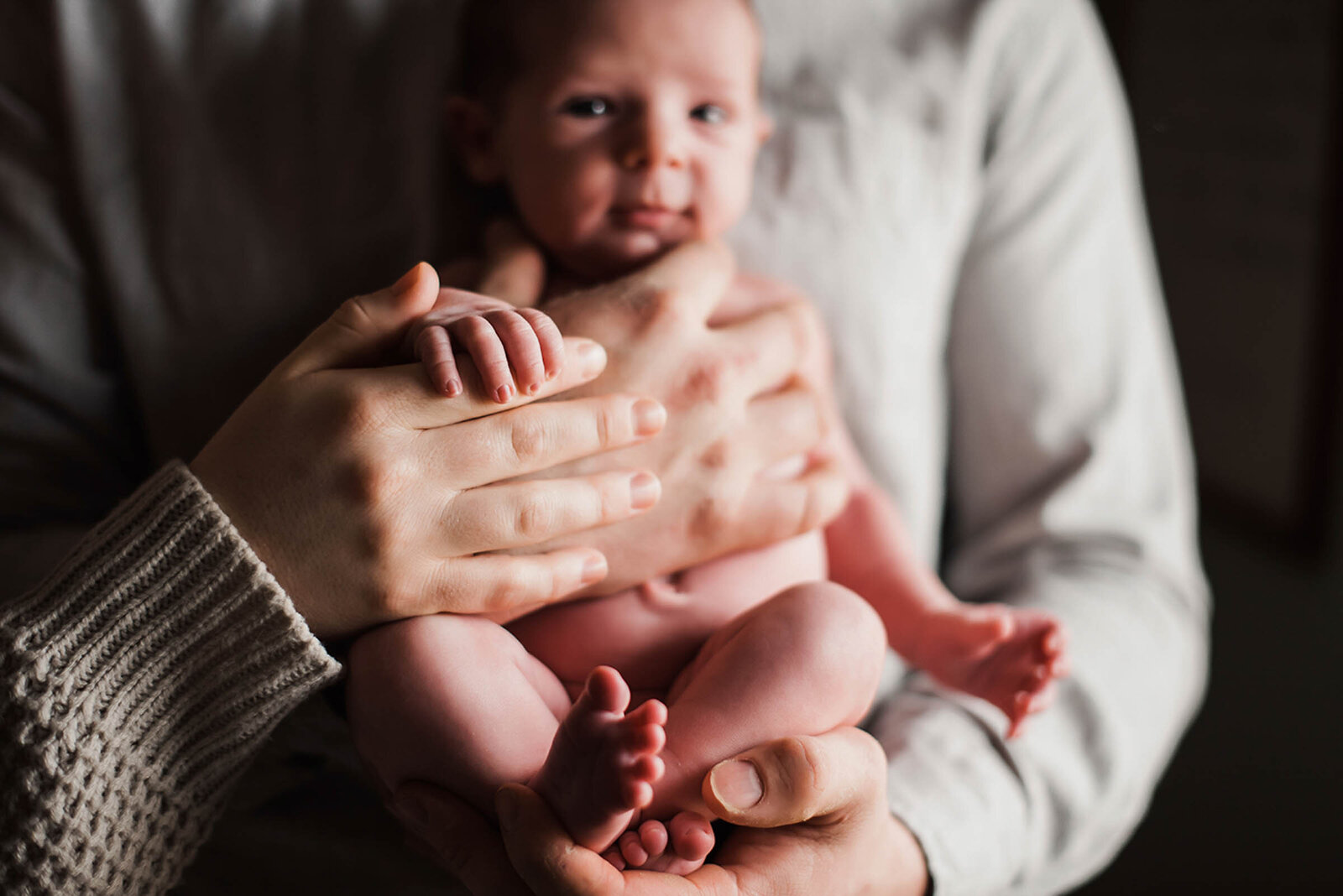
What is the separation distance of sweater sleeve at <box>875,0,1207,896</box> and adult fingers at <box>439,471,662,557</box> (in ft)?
1.01

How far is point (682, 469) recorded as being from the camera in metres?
0.64

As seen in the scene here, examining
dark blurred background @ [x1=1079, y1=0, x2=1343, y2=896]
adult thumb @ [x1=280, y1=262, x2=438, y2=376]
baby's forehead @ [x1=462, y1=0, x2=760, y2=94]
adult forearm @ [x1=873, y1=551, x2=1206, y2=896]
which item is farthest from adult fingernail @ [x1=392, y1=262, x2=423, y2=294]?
dark blurred background @ [x1=1079, y1=0, x2=1343, y2=896]

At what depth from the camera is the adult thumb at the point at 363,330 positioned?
562 mm

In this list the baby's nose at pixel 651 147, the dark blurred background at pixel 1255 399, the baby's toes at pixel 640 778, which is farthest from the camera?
the dark blurred background at pixel 1255 399

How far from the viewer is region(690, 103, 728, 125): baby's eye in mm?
706

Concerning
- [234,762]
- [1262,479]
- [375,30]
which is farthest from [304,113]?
[1262,479]

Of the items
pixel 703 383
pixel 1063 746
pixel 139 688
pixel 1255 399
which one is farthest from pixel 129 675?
pixel 1255 399

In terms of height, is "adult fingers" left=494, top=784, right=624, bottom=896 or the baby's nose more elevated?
the baby's nose

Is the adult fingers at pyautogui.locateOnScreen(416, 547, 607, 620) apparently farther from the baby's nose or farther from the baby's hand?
the baby's nose

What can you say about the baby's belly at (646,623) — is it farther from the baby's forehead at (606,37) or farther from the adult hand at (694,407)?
the baby's forehead at (606,37)

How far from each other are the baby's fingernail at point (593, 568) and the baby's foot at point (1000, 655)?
246 millimetres

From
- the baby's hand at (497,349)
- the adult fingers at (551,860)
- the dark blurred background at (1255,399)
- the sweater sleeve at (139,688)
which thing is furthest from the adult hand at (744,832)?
the dark blurred background at (1255,399)

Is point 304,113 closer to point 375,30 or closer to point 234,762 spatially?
point 375,30

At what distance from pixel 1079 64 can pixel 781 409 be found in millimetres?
489
